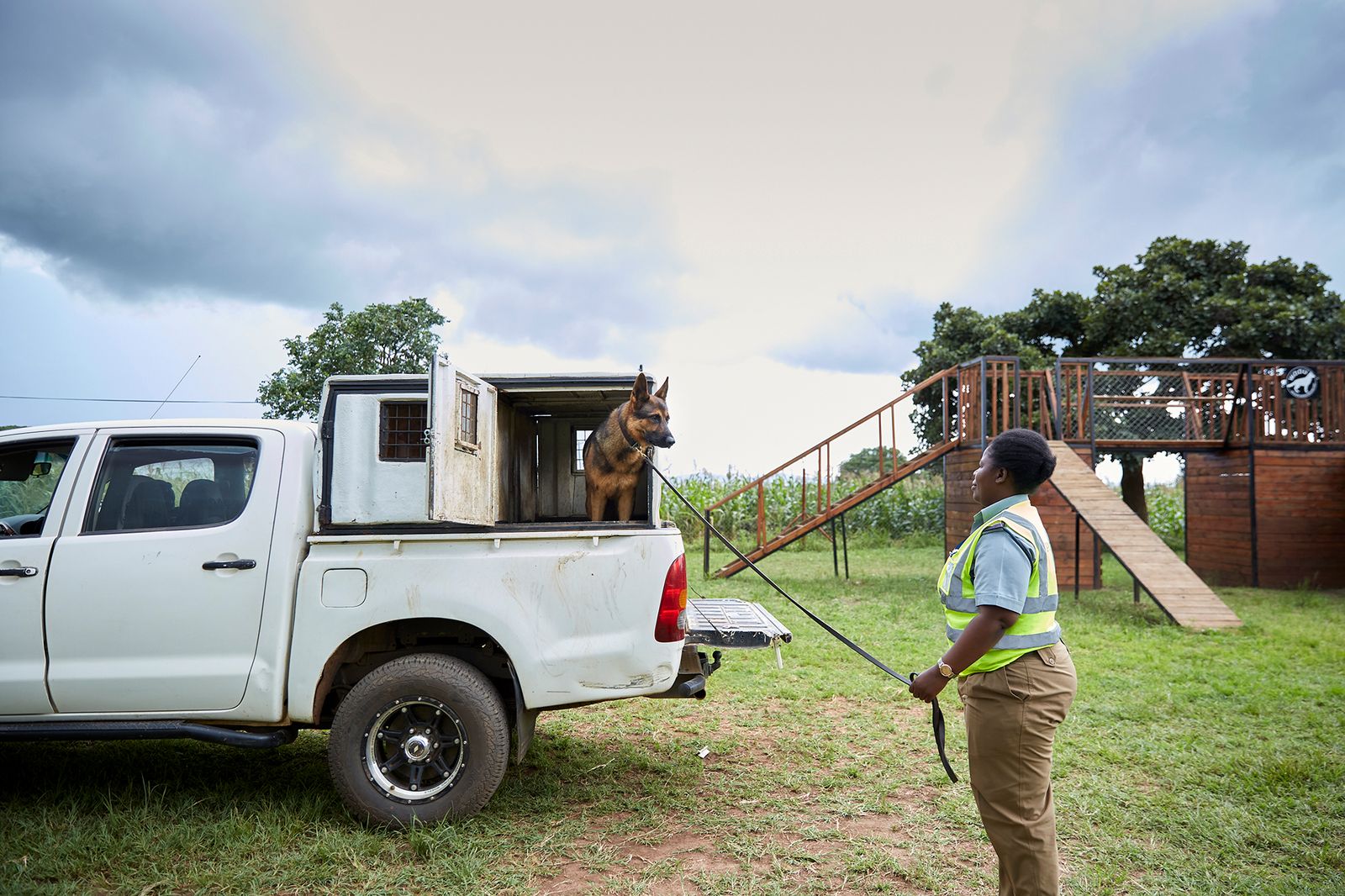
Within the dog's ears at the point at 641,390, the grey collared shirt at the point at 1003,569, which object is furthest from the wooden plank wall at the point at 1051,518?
the grey collared shirt at the point at 1003,569

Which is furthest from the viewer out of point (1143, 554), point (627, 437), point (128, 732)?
point (1143, 554)

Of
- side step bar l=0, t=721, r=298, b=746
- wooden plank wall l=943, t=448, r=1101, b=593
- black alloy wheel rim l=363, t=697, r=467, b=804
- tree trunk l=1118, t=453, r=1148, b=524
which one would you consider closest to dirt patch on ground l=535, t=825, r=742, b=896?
black alloy wheel rim l=363, t=697, r=467, b=804

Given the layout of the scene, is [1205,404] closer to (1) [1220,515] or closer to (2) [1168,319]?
(1) [1220,515]

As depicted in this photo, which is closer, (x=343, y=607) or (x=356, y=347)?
(x=343, y=607)

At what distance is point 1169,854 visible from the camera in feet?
12.1

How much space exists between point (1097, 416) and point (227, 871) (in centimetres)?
1460

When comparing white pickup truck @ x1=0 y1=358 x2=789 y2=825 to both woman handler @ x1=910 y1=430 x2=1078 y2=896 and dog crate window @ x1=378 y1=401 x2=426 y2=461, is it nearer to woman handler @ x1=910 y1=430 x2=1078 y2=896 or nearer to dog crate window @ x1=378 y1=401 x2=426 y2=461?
dog crate window @ x1=378 y1=401 x2=426 y2=461

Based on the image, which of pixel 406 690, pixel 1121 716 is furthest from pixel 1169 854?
pixel 406 690

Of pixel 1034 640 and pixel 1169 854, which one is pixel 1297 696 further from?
pixel 1034 640

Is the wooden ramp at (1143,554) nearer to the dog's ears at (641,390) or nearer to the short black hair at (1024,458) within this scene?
the dog's ears at (641,390)

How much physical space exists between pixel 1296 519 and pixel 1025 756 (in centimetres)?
1527

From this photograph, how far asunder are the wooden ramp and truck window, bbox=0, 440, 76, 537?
9.60 meters

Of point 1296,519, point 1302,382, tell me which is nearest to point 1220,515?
point 1296,519

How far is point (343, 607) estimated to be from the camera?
151 inches
